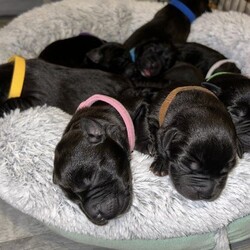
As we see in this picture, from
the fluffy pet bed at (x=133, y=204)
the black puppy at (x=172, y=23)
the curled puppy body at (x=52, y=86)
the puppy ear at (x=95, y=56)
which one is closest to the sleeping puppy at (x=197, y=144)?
the fluffy pet bed at (x=133, y=204)

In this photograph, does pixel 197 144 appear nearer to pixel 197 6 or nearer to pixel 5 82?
pixel 5 82

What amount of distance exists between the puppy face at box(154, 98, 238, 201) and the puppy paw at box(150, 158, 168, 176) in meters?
0.13

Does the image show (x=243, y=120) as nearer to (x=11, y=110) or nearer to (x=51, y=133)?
(x=51, y=133)

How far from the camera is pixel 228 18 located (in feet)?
10.6

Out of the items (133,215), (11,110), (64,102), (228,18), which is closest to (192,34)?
(228,18)

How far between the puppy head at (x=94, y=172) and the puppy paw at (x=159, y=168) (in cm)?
27

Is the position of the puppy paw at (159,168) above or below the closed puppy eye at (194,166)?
below

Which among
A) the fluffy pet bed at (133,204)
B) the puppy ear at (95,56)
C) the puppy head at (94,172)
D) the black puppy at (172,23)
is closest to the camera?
the puppy head at (94,172)

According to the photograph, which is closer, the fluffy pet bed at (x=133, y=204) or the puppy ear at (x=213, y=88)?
the fluffy pet bed at (x=133, y=204)

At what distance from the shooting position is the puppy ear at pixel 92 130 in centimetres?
180

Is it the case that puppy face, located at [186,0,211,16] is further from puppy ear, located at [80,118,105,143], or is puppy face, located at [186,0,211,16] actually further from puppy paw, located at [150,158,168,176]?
puppy ear, located at [80,118,105,143]

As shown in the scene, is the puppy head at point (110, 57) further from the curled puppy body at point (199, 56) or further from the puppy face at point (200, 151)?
the puppy face at point (200, 151)

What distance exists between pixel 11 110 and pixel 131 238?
948mm

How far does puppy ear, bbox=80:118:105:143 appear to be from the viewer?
5.90 feet
